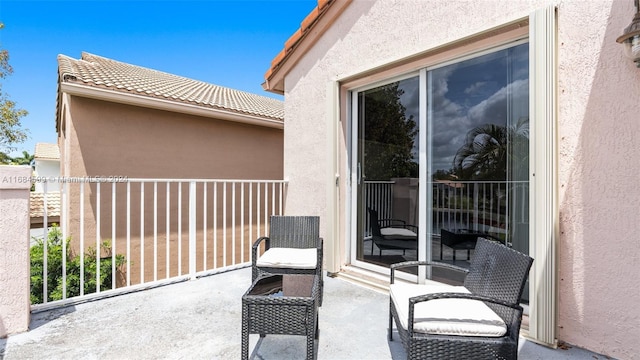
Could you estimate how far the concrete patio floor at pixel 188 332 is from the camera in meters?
2.34

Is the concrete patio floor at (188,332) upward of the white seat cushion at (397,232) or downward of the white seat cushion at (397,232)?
downward

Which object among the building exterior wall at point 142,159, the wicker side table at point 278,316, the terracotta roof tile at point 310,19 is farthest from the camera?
the building exterior wall at point 142,159

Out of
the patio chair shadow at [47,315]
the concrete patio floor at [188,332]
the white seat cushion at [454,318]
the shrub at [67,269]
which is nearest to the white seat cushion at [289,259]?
the concrete patio floor at [188,332]

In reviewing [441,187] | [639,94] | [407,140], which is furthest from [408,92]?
[639,94]

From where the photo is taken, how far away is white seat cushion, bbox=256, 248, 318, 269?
3.10 metres

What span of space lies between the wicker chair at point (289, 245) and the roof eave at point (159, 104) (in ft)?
13.4

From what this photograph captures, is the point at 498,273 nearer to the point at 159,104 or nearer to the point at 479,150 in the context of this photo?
the point at 479,150

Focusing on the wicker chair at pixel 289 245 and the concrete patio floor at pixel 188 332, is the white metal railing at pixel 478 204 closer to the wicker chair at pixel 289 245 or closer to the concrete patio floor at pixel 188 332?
the concrete patio floor at pixel 188 332

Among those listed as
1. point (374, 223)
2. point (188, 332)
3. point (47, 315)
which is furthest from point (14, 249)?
point (374, 223)

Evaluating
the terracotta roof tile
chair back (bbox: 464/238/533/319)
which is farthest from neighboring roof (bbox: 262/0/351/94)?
chair back (bbox: 464/238/533/319)

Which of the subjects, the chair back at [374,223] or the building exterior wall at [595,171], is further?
the chair back at [374,223]

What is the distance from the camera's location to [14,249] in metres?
2.58

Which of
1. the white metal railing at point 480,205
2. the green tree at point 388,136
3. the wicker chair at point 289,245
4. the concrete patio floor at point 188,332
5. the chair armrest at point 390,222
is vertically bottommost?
the concrete patio floor at point 188,332

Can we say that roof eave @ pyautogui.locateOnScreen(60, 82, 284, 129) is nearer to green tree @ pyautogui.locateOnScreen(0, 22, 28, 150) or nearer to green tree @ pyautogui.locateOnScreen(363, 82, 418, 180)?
green tree @ pyautogui.locateOnScreen(363, 82, 418, 180)
